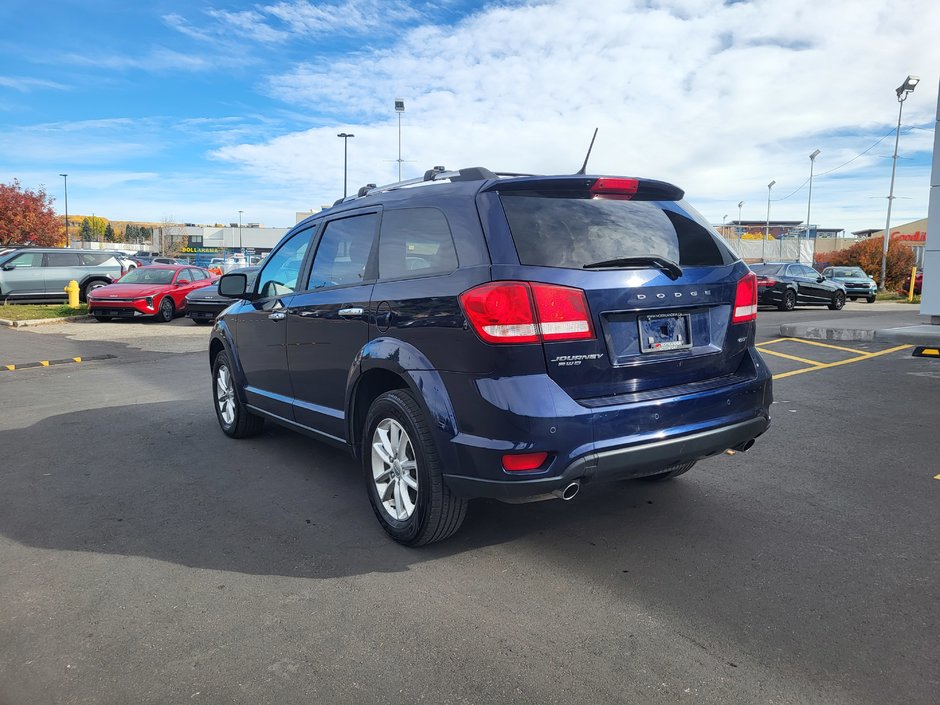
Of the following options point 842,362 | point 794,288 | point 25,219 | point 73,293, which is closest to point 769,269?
point 794,288

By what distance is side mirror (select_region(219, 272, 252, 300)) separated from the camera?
5.61 m

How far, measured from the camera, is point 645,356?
3.42m

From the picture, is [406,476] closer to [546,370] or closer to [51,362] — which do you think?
[546,370]

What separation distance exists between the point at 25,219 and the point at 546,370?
184 ft

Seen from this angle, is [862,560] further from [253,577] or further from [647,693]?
[253,577]

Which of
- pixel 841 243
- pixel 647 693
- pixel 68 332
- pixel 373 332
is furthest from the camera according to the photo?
pixel 841 243

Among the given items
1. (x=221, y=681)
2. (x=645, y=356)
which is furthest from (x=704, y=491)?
(x=221, y=681)

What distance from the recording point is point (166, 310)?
1848 centimetres

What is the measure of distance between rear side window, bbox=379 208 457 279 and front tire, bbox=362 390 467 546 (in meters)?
0.66

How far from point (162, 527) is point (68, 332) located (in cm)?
1360

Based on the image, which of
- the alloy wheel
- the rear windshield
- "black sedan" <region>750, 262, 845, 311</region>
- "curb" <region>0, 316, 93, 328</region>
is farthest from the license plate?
"black sedan" <region>750, 262, 845, 311</region>

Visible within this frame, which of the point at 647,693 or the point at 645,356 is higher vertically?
the point at 645,356

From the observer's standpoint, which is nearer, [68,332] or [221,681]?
[221,681]

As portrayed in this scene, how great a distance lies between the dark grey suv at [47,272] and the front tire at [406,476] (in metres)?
19.9
